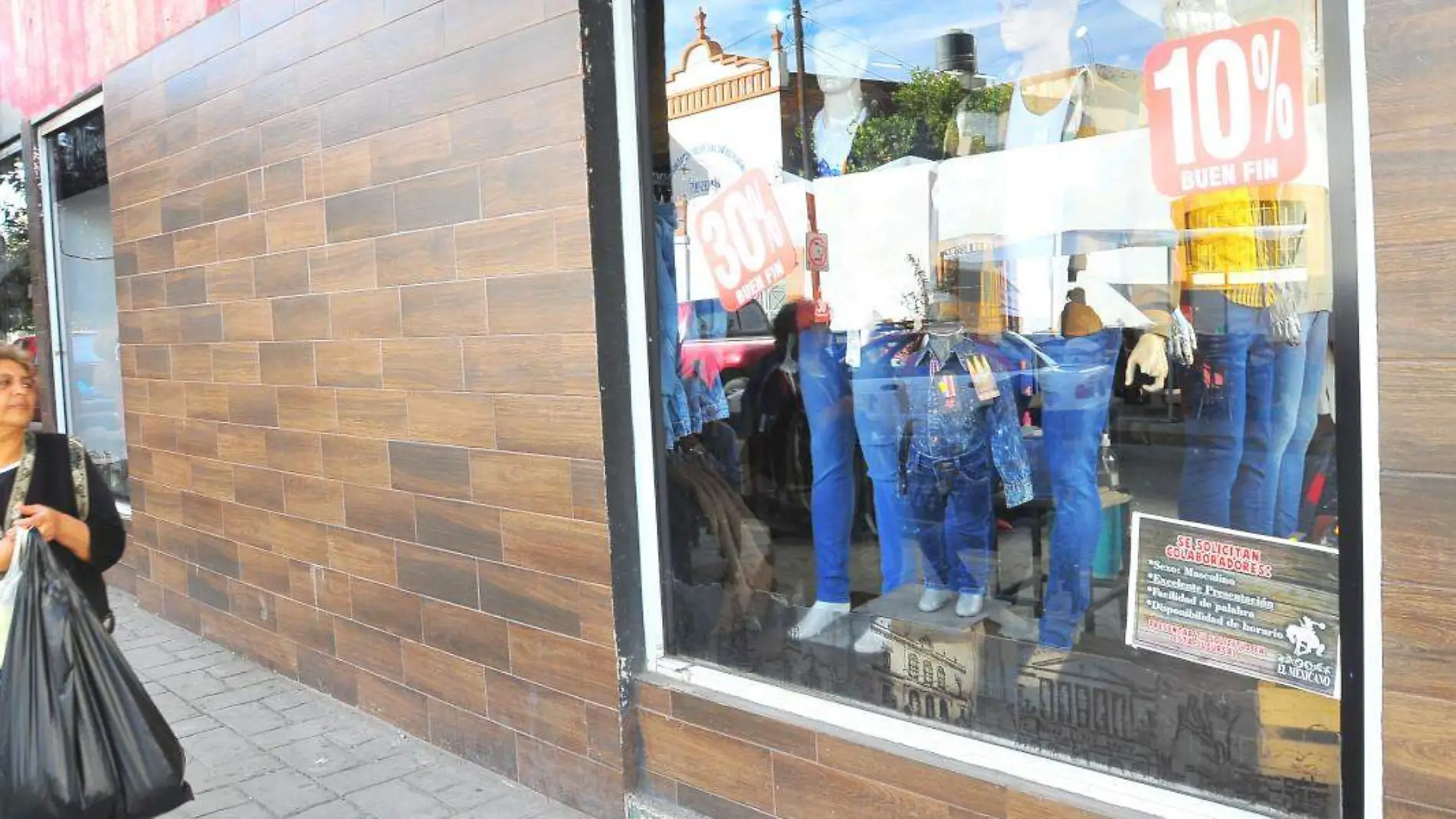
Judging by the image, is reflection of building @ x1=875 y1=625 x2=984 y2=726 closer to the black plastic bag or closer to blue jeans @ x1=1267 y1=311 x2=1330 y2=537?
blue jeans @ x1=1267 y1=311 x2=1330 y2=537

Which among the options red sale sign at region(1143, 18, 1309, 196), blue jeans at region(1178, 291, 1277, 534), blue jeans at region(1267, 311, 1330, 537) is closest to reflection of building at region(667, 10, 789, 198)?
red sale sign at region(1143, 18, 1309, 196)

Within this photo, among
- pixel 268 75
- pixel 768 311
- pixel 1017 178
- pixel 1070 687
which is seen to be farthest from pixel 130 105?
pixel 1070 687

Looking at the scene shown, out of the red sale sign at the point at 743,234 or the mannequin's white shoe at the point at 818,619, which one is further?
the red sale sign at the point at 743,234

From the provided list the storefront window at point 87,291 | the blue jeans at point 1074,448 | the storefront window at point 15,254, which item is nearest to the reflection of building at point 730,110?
the blue jeans at point 1074,448

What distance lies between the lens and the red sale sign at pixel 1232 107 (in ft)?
8.70

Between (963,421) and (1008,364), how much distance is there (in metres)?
0.24

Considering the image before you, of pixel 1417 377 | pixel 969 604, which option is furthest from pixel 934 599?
pixel 1417 377

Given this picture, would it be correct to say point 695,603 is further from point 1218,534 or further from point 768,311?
point 1218,534

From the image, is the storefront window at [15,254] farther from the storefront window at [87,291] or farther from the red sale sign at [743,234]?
the red sale sign at [743,234]

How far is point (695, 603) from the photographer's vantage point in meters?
3.66

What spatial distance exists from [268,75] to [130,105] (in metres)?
1.62

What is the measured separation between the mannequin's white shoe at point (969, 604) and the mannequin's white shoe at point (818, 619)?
0.35 m

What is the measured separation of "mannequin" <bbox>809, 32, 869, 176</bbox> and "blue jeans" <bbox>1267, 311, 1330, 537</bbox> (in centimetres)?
156

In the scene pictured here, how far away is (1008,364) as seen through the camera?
372 centimetres
